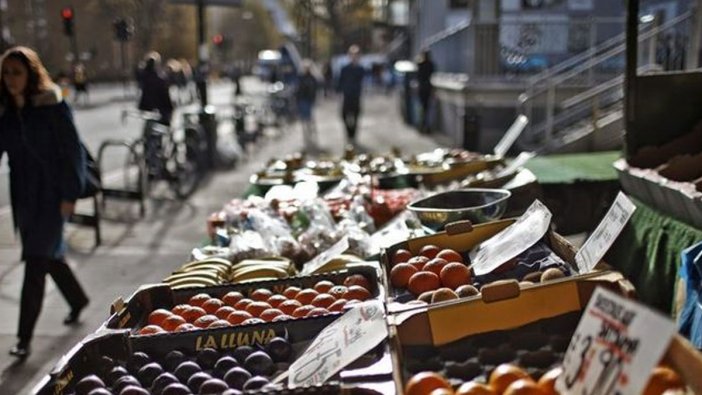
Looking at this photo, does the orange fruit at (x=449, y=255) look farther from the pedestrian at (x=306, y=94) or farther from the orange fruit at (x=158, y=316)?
the pedestrian at (x=306, y=94)

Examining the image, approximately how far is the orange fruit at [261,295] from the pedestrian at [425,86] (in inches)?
599

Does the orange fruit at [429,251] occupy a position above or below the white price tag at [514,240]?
below

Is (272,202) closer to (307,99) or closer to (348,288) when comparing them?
(348,288)

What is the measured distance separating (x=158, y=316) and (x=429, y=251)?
1237mm

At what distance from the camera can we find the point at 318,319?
9.05ft

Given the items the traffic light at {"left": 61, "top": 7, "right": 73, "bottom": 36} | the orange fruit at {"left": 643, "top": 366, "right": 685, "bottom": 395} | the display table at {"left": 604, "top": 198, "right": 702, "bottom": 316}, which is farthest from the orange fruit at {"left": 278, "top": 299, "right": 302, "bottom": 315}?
the traffic light at {"left": 61, "top": 7, "right": 73, "bottom": 36}

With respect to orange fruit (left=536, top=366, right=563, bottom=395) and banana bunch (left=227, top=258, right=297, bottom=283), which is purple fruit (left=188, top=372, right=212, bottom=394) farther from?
banana bunch (left=227, top=258, right=297, bottom=283)

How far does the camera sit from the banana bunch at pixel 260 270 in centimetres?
388

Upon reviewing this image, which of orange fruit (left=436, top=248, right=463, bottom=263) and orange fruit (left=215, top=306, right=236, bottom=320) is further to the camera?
orange fruit (left=436, top=248, right=463, bottom=263)

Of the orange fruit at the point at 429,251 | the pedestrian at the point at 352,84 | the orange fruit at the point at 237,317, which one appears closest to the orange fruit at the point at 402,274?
the orange fruit at the point at 429,251

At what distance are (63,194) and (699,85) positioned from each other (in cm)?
480

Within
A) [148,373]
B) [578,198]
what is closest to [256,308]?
[148,373]

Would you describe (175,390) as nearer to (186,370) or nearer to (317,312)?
(186,370)

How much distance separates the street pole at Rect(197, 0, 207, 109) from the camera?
14352 mm
